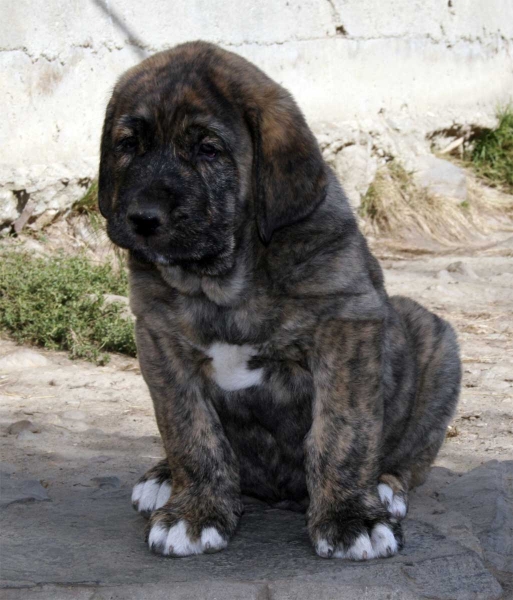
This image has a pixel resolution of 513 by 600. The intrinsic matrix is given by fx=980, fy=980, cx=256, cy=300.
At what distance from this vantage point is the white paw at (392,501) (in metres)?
3.55

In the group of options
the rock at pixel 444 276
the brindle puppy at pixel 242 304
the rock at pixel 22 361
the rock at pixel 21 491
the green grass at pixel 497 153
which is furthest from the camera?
the green grass at pixel 497 153

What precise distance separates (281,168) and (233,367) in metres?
0.68

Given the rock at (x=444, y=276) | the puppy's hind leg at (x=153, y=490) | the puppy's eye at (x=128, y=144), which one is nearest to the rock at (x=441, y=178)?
the rock at (x=444, y=276)

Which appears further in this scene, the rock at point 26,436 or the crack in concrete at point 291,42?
the crack in concrete at point 291,42

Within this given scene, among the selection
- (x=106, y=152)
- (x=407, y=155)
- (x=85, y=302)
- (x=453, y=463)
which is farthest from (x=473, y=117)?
(x=106, y=152)

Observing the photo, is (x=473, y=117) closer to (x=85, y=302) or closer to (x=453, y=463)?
(x=85, y=302)

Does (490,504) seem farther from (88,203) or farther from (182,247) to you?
(88,203)

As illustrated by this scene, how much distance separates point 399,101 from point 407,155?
0.59 metres

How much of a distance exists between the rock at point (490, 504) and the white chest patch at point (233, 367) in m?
1.00

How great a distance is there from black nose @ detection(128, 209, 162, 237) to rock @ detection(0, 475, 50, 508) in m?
1.21

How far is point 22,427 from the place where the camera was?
16.0ft

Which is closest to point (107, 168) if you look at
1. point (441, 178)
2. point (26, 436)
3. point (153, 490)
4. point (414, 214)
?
point (153, 490)

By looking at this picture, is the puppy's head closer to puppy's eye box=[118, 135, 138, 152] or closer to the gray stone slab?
puppy's eye box=[118, 135, 138, 152]

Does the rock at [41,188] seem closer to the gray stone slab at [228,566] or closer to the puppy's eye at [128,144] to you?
the puppy's eye at [128,144]
